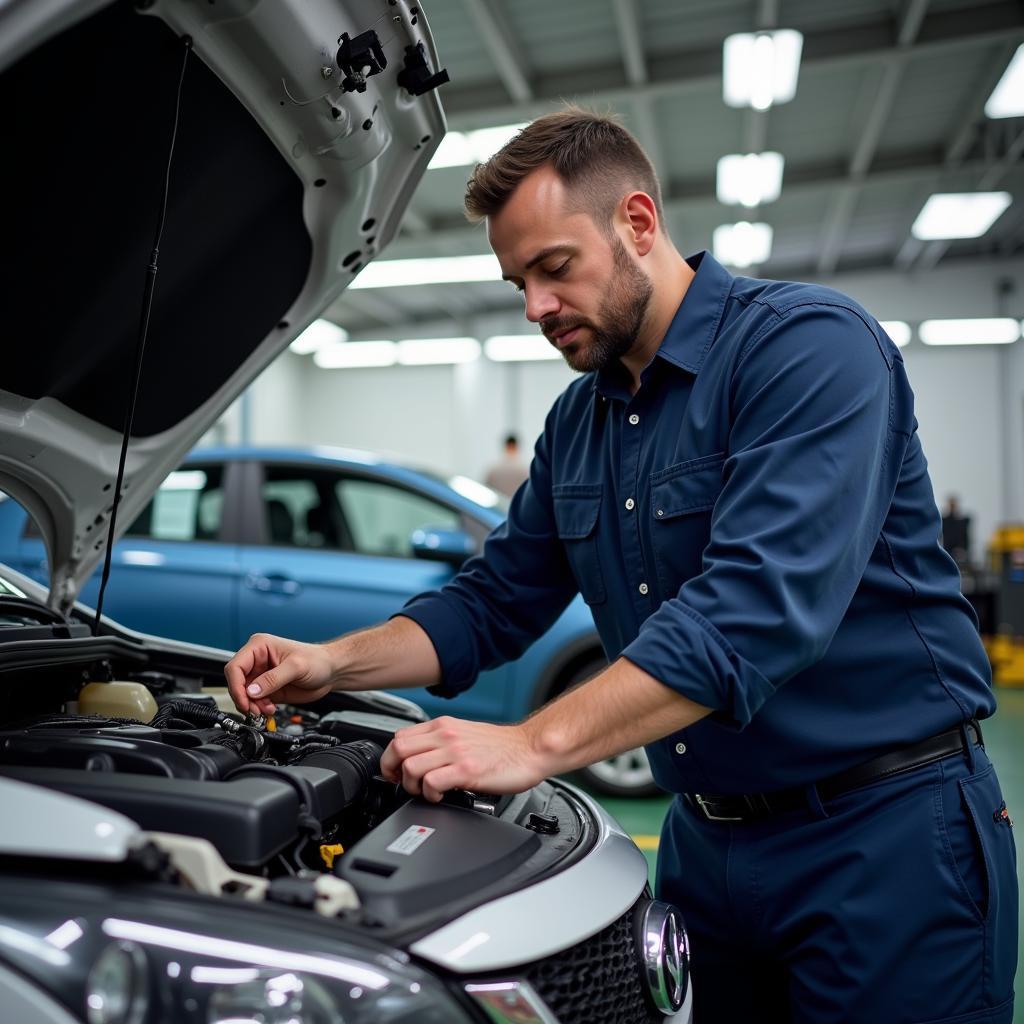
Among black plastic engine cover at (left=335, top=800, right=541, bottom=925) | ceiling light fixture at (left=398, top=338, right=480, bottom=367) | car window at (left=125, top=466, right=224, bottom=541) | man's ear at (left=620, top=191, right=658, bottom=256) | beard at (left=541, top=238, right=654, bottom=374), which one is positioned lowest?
black plastic engine cover at (left=335, top=800, right=541, bottom=925)

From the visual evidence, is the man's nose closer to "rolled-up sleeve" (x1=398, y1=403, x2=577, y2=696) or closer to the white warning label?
"rolled-up sleeve" (x1=398, y1=403, x2=577, y2=696)

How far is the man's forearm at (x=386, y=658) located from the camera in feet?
4.85

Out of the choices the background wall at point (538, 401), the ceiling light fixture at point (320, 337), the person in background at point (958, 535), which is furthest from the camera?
the ceiling light fixture at point (320, 337)

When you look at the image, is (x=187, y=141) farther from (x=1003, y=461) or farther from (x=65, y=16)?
(x=1003, y=461)

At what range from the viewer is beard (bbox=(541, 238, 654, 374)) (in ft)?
4.39

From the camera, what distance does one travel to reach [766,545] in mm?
1020

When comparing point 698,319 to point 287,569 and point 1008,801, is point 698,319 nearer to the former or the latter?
point 287,569

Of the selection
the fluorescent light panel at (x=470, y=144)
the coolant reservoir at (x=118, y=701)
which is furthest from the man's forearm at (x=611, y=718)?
the fluorescent light panel at (x=470, y=144)

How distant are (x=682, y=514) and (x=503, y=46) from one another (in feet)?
17.5

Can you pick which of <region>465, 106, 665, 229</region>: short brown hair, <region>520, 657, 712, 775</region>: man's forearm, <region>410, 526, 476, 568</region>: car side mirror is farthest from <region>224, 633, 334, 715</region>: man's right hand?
<region>410, 526, 476, 568</region>: car side mirror

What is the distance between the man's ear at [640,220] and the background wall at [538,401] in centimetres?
865

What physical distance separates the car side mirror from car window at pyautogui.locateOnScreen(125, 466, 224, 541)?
971mm

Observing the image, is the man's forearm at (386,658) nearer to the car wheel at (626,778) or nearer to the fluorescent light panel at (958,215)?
the car wheel at (626,778)

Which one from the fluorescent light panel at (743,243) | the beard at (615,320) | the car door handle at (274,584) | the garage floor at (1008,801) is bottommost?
the garage floor at (1008,801)
